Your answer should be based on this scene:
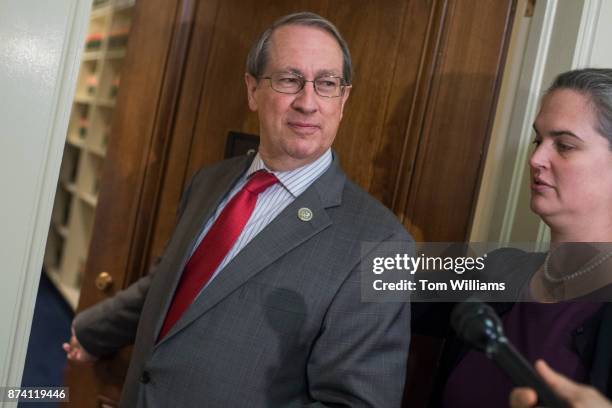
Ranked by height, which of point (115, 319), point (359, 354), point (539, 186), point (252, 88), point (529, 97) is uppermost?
point (529, 97)

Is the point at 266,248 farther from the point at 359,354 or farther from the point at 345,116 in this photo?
the point at 345,116

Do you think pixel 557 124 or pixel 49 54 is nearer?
pixel 557 124

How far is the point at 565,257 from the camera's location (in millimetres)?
1026

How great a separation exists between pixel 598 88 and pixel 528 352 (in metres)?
0.48

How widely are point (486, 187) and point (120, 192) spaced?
1.09 m

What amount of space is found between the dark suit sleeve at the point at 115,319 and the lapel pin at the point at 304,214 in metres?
0.46

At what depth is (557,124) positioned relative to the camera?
3.51 ft

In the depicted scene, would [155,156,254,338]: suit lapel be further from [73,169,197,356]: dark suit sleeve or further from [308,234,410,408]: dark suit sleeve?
[308,234,410,408]: dark suit sleeve

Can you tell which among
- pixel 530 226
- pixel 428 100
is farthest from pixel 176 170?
pixel 530 226

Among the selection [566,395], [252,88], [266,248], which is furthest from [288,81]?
[566,395]

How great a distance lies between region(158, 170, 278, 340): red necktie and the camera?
4.18 feet

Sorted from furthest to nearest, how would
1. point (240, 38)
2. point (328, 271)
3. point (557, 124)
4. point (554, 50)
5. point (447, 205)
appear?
point (240, 38), point (447, 205), point (554, 50), point (328, 271), point (557, 124)

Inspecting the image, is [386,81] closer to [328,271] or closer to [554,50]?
[554,50]

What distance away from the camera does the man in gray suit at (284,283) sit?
1.12 metres
